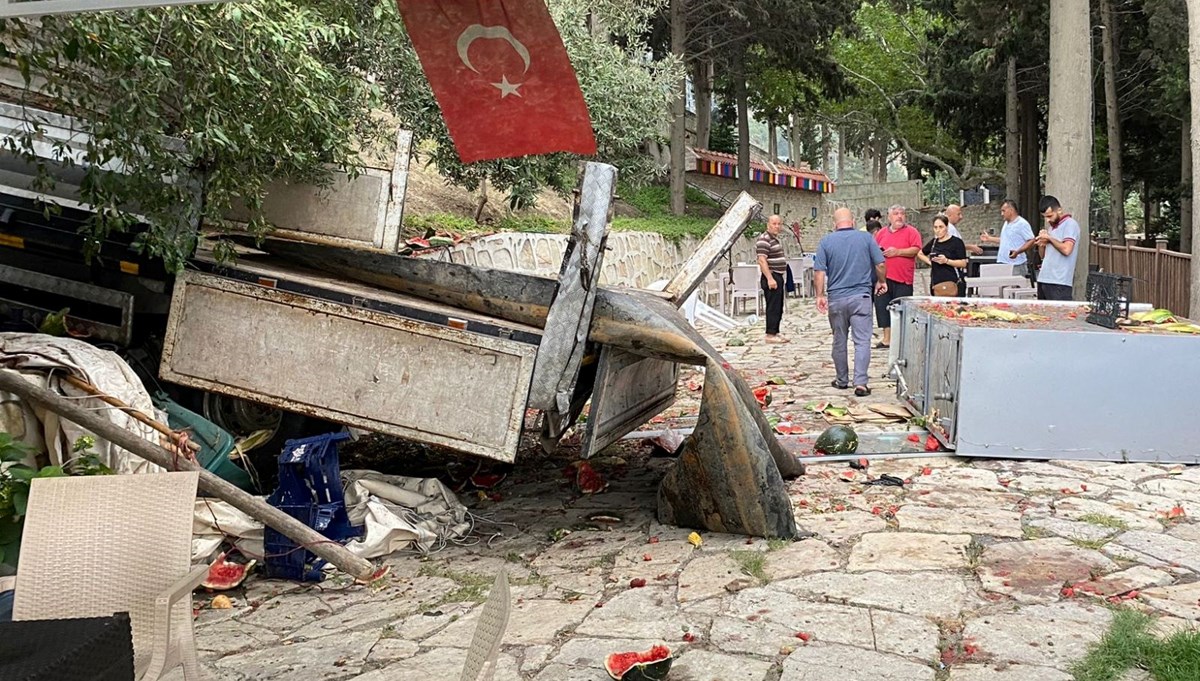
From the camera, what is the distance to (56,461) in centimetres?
583

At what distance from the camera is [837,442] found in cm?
817

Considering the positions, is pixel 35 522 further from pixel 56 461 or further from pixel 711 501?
pixel 711 501

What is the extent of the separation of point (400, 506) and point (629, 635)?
2.49m

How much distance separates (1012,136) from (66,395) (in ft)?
91.7

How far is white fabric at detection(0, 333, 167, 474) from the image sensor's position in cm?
578

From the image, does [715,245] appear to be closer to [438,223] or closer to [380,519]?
[380,519]

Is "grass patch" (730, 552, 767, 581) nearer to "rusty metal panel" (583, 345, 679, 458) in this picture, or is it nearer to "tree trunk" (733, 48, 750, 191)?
"rusty metal panel" (583, 345, 679, 458)

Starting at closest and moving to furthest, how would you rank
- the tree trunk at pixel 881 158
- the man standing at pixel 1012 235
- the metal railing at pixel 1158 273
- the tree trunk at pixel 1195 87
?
the tree trunk at pixel 1195 87, the man standing at pixel 1012 235, the metal railing at pixel 1158 273, the tree trunk at pixel 881 158

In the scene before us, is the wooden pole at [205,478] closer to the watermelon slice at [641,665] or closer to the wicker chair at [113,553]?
the wicker chair at [113,553]

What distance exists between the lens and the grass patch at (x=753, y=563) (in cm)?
557

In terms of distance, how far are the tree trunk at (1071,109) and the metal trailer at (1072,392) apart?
6481 mm

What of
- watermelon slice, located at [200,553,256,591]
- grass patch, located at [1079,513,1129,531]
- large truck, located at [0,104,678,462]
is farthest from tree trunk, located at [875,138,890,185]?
watermelon slice, located at [200,553,256,591]

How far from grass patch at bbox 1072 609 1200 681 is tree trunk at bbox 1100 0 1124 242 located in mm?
21423

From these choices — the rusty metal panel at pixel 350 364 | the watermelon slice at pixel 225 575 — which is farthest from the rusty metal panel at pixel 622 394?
the watermelon slice at pixel 225 575
